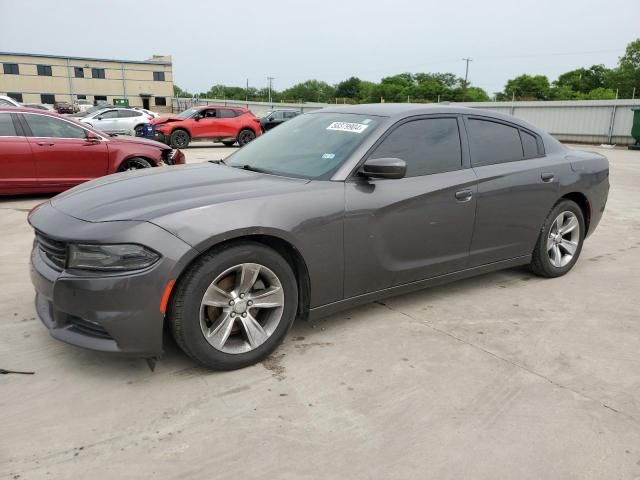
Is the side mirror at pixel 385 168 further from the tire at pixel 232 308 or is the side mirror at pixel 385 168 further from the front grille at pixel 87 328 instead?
the front grille at pixel 87 328

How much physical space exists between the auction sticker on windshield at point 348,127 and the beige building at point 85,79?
7446 cm

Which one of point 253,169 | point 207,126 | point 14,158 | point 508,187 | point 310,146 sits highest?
→ point 310,146

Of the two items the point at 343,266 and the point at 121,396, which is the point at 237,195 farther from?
the point at 121,396

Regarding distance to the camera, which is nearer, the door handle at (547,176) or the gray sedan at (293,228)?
the gray sedan at (293,228)

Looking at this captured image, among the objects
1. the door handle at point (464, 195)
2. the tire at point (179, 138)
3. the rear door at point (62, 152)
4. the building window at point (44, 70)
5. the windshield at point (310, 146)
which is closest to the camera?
the windshield at point (310, 146)

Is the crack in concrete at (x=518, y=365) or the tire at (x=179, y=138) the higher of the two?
the tire at (x=179, y=138)

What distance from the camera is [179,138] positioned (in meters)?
19.5

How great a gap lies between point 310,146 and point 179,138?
16.8 m

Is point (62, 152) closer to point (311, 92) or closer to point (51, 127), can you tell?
point (51, 127)

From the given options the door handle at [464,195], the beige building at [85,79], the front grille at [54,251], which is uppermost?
the beige building at [85,79]

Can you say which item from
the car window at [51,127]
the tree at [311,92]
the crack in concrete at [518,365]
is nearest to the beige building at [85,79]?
the tree at [311,92]

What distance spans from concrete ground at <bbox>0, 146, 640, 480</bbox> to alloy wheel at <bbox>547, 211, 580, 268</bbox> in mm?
859

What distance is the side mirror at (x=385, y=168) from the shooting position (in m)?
3.30

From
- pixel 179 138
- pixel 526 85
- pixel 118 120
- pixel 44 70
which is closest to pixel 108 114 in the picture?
pixel 118 120
